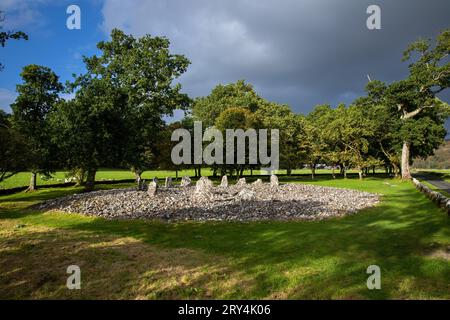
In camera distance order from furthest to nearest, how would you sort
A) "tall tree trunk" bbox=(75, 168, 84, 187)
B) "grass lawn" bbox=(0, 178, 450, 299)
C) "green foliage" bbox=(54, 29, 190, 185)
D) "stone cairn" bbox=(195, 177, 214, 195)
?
"tall tree trunk" bbox=(75, 168, 84, 187), "green foliage" bbox=(54, 29, 190, 185), "stone cairn" bbox=(195, 177, 214, 195), "grass lawn" bbox=(0, 178, 450, 299)

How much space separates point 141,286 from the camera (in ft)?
32.2

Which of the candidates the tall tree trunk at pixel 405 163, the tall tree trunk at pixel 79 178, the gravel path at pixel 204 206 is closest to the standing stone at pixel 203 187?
the gravel path at pixel 204 206

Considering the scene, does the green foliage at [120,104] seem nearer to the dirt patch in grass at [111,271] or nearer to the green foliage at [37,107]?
the green foliage at [37,107]

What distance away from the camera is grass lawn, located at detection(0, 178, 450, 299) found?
941cm

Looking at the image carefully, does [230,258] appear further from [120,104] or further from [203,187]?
[120,104]

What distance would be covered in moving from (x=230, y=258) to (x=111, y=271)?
4267mm

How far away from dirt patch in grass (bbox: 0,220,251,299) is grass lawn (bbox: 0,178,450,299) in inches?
1.3

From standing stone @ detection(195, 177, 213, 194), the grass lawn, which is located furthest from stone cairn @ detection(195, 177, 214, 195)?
the grass lawn

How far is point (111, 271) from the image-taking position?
437 inches

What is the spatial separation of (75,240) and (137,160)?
27279mm

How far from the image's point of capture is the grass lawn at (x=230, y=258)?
30.9 ft

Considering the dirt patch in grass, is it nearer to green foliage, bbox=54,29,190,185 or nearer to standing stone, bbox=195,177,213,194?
standing stone, bbox=195,177,213,194
